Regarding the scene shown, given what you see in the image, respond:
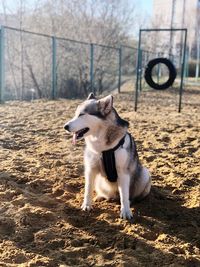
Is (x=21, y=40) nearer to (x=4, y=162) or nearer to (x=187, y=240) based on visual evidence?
(x=4, y=162)

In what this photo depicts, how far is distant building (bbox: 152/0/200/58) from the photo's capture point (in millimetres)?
40562

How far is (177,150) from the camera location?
20.5 ft

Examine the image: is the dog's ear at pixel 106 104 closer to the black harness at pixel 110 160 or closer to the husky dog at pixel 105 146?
the husky dog at pixel 105 146

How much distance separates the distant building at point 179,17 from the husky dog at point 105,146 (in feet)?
122

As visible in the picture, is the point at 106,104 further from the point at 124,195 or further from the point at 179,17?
the point at 179,17

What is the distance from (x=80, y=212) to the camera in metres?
3.73

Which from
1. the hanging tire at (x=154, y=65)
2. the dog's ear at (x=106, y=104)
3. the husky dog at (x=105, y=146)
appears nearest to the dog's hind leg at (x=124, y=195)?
the husky dog at (x=105, y=146)

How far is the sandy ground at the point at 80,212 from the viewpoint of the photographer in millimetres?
2914

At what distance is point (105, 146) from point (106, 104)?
382mm

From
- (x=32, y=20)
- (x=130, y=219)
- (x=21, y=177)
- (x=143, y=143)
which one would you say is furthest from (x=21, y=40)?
(x=130, y=219)

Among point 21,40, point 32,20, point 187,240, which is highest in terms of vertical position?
point 32,20

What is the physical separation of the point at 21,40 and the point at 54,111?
716 centimetres

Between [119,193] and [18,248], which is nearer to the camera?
[18,248]

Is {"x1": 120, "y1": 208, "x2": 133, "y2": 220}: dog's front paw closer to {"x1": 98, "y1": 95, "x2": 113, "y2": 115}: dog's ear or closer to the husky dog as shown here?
the husky dog
